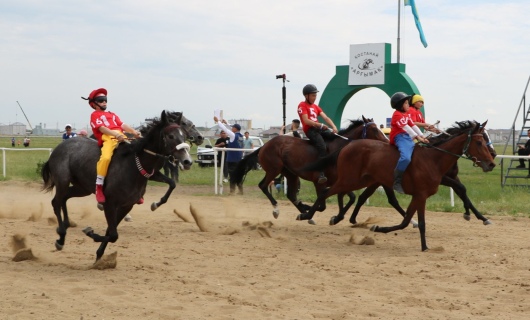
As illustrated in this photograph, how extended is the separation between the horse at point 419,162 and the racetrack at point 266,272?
68 centimetres

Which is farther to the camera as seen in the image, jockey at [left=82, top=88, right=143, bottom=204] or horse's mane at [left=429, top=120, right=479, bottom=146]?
horse's mane at [left=429, top=120, right=479, bottom=146]

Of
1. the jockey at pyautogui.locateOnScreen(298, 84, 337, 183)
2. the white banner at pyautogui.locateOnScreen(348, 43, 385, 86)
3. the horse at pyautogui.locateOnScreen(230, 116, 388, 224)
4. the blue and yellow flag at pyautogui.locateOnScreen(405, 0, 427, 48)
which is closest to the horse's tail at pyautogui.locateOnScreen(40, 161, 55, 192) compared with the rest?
the horse at pyautogui.locateOnScreen(230, 116, 388, 224)

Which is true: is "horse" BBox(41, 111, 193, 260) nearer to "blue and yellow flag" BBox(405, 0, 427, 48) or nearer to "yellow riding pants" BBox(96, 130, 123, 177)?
"yellow riding pants" BBox(96, 130, 123, 177)

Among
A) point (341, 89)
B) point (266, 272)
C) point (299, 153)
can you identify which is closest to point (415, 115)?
point (299, 153)

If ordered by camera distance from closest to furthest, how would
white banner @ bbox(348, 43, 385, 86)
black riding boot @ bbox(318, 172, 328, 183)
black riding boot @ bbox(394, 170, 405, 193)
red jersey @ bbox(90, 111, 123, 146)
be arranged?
1. red jersey @ bbox(90, 111, 123, 146)
2. black riding boot @ bbox(394, 170, 405, 193)
3. black riding boot @ bbox(318, 172, 328, 183)
4. white banner @ bbox(348, 43, 385, 86)

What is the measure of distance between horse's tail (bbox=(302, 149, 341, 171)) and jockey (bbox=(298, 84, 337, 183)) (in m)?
0.32

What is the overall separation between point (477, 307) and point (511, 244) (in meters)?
3.99

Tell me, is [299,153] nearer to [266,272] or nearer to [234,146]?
[266,272]

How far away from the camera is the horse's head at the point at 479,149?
33.3ft

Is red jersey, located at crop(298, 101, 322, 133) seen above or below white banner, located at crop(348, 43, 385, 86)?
below

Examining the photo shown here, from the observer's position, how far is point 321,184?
12.4 meters

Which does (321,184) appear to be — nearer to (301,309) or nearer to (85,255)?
(85,255)

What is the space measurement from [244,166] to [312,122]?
2.38 m

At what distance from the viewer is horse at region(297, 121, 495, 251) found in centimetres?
1014
